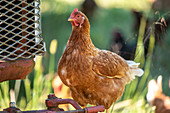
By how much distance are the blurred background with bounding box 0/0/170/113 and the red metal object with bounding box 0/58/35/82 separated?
0.82m

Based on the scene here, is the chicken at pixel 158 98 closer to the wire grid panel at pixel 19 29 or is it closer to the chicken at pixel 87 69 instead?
the chicken at pixel 87 69

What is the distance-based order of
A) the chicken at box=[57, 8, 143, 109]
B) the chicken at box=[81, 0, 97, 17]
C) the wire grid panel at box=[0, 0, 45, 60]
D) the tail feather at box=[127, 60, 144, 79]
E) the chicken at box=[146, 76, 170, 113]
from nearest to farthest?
1. the wire grid panel at box=[0, 0, 45, 60]
2. the chicken at box=[57, 8, 143, 109]
3. the tail feather at box=[127, 60, 144, 79]
4. the chicken at box=[146, 76, 170, 113]
5. the chicken at box=[81, 0, 97, 17]

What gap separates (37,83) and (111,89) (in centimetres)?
91

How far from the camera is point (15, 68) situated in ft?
5.11

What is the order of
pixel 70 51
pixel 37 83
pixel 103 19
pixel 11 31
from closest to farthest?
pixel 11 31 < pixel 70 51 < pixel 37 83 < pixel 103 19

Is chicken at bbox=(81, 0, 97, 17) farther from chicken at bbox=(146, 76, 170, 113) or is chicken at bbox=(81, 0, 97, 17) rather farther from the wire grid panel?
the wire grid panel

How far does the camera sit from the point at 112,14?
4.91 meters

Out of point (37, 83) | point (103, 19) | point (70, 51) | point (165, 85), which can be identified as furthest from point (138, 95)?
point (103, 19)

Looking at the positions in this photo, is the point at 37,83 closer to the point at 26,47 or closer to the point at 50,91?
the point at 50,91

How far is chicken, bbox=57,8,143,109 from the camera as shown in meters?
1.77

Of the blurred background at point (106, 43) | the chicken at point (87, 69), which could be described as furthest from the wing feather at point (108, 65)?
the blurred background at point (106, 43)

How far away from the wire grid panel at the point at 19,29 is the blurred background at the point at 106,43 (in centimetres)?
77

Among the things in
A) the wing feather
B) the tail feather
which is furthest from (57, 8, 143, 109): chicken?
the tail feather

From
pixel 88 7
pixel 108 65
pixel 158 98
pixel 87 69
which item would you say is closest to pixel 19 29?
pixel 87 69
